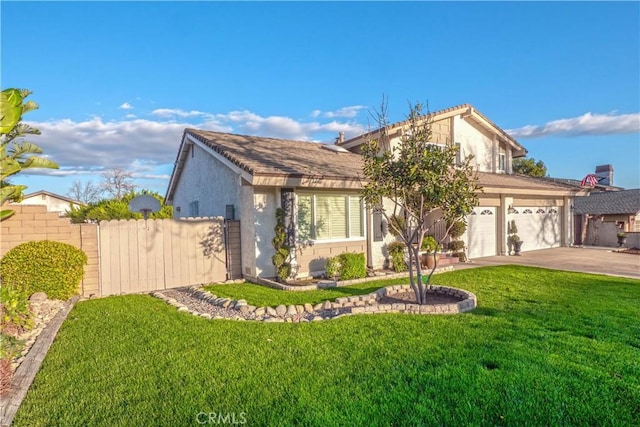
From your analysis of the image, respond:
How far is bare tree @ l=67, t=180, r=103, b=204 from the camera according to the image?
41750 mm

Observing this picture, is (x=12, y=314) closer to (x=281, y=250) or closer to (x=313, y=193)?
(x=281, y=250)

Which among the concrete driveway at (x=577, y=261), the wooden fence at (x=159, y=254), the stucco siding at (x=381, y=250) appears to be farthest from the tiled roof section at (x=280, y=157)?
the concrete driveway at (x=577, y=261)

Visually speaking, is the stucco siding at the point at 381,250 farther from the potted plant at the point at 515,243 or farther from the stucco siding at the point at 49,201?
the stucco siding at the point at 49,201

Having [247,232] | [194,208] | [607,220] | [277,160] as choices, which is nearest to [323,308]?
[247,232]

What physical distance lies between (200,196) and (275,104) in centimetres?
808

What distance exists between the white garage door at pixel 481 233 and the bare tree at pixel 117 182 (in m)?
38.3

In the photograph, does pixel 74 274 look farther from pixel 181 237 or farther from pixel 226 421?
pixel 226 421

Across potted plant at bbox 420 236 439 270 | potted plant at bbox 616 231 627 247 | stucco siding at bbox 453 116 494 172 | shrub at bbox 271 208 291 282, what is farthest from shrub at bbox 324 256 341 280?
potted plant at bbox 616 231 627 247

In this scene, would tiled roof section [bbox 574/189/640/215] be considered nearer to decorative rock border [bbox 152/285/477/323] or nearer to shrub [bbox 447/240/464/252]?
shrub [bbox 447/240/464/252]

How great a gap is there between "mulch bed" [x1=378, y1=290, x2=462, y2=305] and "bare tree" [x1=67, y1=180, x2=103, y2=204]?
4328 centimetres

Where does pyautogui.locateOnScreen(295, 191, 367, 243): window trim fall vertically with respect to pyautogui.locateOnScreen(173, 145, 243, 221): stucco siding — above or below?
below

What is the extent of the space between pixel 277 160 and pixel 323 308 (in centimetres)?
598

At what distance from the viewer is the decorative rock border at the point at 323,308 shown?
7.40 m

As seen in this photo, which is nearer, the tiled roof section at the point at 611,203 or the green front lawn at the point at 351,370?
the green front lawn at the point at 351,370
